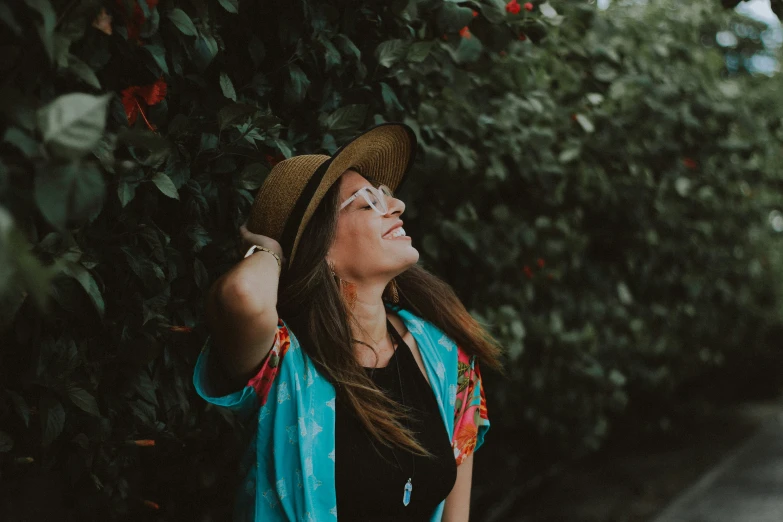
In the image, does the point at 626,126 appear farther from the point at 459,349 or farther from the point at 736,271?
the point at 459,349

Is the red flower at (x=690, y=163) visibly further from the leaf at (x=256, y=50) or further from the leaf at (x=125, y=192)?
the leaf at (x=125, y=192)

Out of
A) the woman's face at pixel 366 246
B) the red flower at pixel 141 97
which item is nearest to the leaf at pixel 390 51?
→ the woman's face at pixel 366 246

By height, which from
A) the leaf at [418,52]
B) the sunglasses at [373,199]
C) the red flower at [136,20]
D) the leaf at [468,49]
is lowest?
the sunglasses at [373,199]

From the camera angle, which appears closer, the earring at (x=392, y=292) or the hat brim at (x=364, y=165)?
the hat brim at (x=364, y=165)

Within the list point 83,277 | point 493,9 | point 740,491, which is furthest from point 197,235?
point 740,491

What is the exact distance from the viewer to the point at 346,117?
2387 mm

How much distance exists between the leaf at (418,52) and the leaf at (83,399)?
4.22ft

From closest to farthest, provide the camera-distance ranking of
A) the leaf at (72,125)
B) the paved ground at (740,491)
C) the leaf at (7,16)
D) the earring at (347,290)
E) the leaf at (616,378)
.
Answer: the leaf at (72,125)
the leaf at (7,16)
the earring at (347,290)
the leaf at (616,378)
the paved ground at (740,491)

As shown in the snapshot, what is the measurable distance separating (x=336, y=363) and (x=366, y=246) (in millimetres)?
297

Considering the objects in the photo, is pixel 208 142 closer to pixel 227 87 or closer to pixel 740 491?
pixel 227 87

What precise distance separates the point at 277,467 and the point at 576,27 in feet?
8.36

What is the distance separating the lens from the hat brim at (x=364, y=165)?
200 cm

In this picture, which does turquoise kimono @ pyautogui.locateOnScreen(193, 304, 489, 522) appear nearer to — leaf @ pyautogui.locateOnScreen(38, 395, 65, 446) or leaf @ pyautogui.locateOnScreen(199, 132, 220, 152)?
leaf @ pyautogui.locateOnScreen(38, 395, 65, 446)

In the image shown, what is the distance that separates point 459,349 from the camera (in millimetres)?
2332
